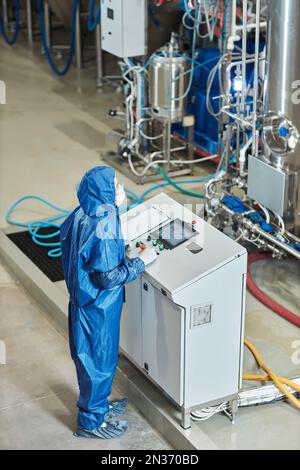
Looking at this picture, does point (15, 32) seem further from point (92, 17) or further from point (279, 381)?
point (279, 381)

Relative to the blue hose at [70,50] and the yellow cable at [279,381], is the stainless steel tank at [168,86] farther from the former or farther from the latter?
the blue hose at [70,50]

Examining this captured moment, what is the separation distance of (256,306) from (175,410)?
3.27ft

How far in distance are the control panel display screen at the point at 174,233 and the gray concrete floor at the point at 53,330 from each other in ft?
2.42

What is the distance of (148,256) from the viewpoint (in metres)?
3.44

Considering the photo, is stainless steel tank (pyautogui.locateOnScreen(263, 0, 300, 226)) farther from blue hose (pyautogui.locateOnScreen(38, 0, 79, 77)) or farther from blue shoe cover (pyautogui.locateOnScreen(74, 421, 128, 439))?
blue hose (pyautogui.locateOnScreen(38, 0, 79, 77))

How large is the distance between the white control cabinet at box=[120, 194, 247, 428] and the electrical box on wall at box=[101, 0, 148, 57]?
2423 millimetres

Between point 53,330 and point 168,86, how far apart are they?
2074mm

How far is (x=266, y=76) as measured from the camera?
440cm

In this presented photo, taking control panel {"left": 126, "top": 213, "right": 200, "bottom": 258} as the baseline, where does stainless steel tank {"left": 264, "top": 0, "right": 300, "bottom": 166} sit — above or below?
above

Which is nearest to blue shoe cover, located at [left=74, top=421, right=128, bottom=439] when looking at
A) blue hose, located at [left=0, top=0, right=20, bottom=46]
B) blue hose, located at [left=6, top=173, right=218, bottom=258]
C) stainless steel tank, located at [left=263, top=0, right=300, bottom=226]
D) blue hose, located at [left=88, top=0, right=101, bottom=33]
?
stainless steel tank, located at [left=263, top=0, right=300, bottom=226]

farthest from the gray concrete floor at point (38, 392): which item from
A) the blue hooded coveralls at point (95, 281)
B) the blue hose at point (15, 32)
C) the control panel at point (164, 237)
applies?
the blue hose at point (15, 32)

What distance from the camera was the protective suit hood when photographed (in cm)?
317

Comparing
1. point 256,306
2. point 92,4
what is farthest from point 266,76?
point 92,4
